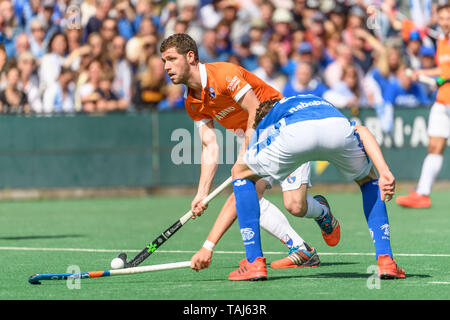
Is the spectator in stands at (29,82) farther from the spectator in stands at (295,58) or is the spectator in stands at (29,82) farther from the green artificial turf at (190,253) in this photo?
the spectator in stands at (295,58)

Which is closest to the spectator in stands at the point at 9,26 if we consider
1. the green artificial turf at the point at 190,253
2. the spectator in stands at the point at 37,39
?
the spectator in stands at the point at 37,39

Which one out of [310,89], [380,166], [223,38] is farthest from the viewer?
[223,38]

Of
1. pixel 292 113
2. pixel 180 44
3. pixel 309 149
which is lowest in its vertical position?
pixel 309 149

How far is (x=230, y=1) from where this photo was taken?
17094mm

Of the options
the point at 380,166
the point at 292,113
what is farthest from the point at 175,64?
the point at 380,166

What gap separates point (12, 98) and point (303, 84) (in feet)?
15.8

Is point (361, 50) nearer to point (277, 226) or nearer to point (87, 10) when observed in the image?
point (87, 10)

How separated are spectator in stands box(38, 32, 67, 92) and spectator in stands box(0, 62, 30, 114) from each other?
425 mm

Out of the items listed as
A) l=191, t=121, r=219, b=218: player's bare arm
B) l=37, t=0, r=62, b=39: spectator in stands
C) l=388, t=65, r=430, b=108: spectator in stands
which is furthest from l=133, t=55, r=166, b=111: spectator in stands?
l=191, t=121, r=219, b=218: player's bare arm

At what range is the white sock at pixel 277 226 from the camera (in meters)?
7.61

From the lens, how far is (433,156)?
42.3 ft

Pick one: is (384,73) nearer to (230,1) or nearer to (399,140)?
(399,140)

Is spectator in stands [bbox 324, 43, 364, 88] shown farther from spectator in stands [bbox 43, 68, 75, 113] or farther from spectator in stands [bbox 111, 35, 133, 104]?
spectator in stands [bbox 43, 68, 75, 113]
